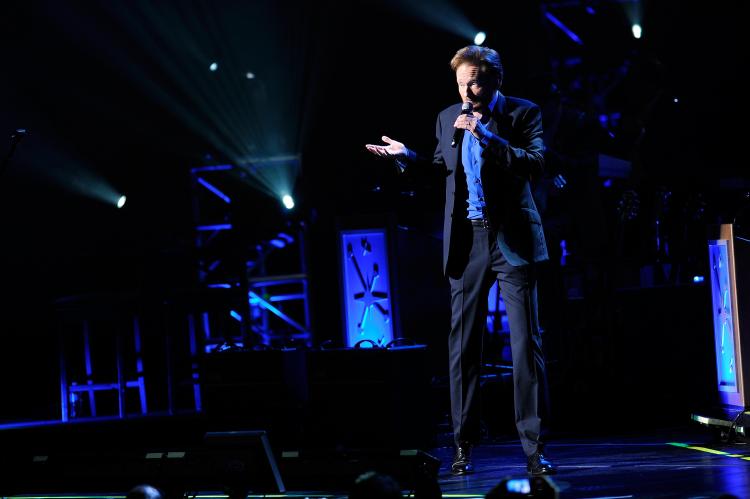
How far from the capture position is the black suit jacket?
4035 millimetres

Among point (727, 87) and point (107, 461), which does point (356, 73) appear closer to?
point (727, 87)

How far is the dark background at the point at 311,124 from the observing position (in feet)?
27.5

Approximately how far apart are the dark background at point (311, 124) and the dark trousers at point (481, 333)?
11.0 ft

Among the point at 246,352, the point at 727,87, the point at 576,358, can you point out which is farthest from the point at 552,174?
the point at 727,87

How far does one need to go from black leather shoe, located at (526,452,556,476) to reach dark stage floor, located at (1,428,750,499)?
6 cm

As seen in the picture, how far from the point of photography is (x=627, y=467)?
3887mm

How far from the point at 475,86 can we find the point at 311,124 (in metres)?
5.86

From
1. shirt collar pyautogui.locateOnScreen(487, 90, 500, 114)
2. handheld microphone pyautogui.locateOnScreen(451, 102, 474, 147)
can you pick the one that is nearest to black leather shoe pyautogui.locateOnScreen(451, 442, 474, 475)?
handheld microphone pyautogui.locateOnScreen(451, 102, 474, 147)

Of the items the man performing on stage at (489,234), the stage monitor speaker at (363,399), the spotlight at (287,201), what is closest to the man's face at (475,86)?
the man performing on stage at (489,234)

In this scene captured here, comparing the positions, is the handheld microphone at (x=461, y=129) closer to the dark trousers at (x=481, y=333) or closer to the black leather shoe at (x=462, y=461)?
the dark trousers at (x=481, y=333)

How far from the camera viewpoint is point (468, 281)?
13.9ft

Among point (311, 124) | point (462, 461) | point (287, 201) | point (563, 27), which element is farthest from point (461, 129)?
point (563, 27)

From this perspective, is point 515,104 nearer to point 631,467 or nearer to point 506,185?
point 506,185

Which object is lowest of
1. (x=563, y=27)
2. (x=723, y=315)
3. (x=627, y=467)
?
(x=627, y=467)
